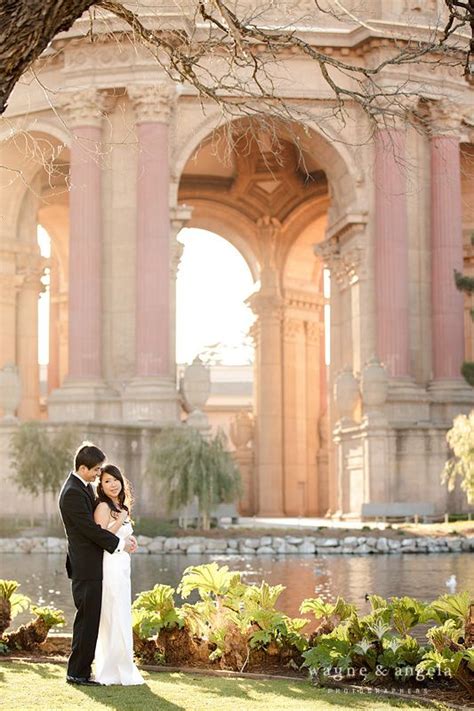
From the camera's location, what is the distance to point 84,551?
1074 centimetres

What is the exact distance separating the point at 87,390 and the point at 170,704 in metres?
37.5

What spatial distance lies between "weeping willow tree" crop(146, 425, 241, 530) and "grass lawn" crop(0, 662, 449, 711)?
28.9 m

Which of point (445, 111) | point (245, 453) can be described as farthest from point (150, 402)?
point (245, 453)

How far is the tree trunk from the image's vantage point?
7.50 meters

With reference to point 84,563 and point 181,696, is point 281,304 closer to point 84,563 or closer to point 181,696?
point 84,563

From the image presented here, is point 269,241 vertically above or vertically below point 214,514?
above

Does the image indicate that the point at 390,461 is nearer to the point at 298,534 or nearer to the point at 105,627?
the point at 298,534

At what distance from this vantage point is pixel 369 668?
1066 cm

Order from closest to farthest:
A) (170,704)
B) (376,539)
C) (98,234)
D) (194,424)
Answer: (170,704) → (376,539) → (194,424) → (98,234)

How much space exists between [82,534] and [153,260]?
36846mm

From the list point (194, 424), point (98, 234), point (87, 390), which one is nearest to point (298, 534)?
point (194, 424)

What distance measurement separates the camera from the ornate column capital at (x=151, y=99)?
156 ft

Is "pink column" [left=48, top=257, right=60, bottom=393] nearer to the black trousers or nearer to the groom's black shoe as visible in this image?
the black trousers

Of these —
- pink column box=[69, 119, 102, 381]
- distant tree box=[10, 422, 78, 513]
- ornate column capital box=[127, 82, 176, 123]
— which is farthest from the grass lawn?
ornate column capital box=[127, 82, 176, 123]
